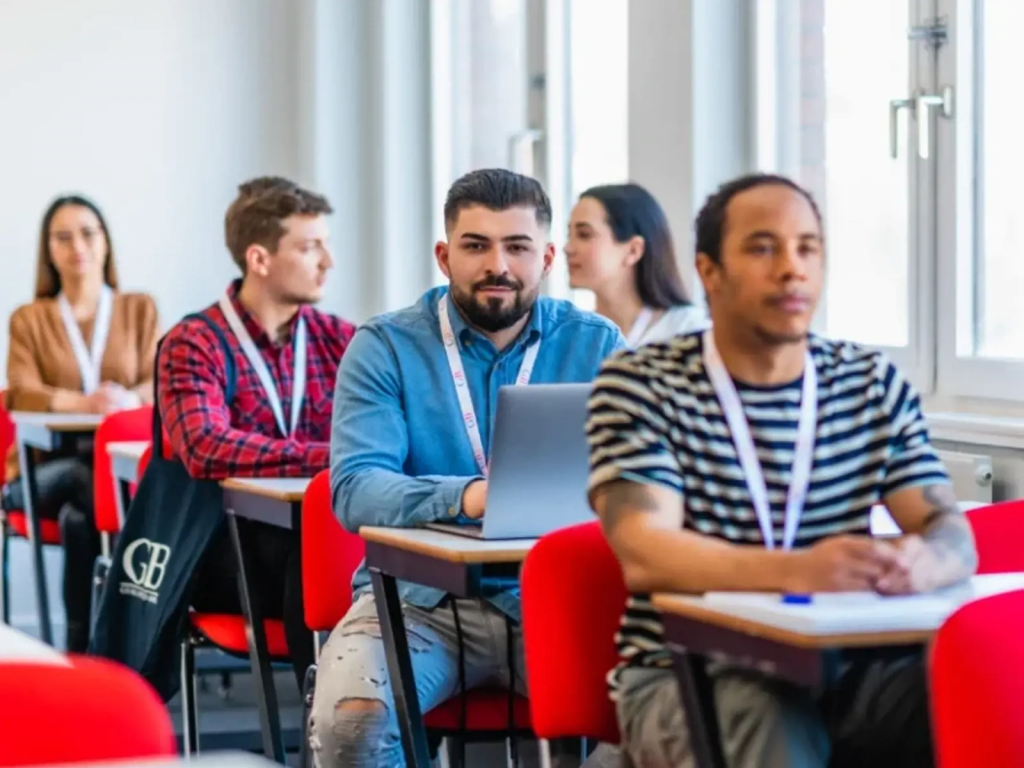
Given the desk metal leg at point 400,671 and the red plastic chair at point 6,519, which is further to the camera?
the red plastic chair at point 6,519

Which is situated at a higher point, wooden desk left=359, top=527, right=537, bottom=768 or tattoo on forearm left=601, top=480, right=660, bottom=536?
tattoo on forearm left=601, top=480, right=660, bottom=536

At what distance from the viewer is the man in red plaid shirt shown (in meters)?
4.08

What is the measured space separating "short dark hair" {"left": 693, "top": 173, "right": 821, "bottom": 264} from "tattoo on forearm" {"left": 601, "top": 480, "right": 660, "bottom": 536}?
1.20 feet

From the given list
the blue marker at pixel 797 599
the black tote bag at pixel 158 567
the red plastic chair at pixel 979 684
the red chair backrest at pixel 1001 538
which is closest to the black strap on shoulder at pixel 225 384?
the black tote bag at pixel 158 567

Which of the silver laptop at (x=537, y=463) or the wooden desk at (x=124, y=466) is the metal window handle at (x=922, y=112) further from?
the wooden desk at (x=124, y=466)

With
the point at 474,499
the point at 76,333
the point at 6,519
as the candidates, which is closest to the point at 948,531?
the point at 474,499

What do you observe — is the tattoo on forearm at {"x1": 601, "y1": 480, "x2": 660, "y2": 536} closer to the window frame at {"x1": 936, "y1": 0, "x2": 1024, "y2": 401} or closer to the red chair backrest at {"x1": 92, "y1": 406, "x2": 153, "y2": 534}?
the window frame at {"x1": 936, "y1": 0, "x2": 1024, "y2": 401}

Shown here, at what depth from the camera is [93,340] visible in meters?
6.40

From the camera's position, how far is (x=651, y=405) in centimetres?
251

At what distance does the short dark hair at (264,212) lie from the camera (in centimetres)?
464

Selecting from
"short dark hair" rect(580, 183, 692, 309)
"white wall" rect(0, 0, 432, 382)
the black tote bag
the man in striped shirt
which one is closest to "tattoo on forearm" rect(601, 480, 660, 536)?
the man in striped shirt

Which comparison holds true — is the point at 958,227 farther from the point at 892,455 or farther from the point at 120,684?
the point at 120,684

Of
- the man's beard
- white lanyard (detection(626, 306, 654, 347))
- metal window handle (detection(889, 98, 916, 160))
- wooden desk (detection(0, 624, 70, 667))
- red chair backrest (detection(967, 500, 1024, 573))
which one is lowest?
red chair backrest (detection(967, 500, 1024, 573))

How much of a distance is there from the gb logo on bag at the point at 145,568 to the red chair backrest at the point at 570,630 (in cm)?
179
